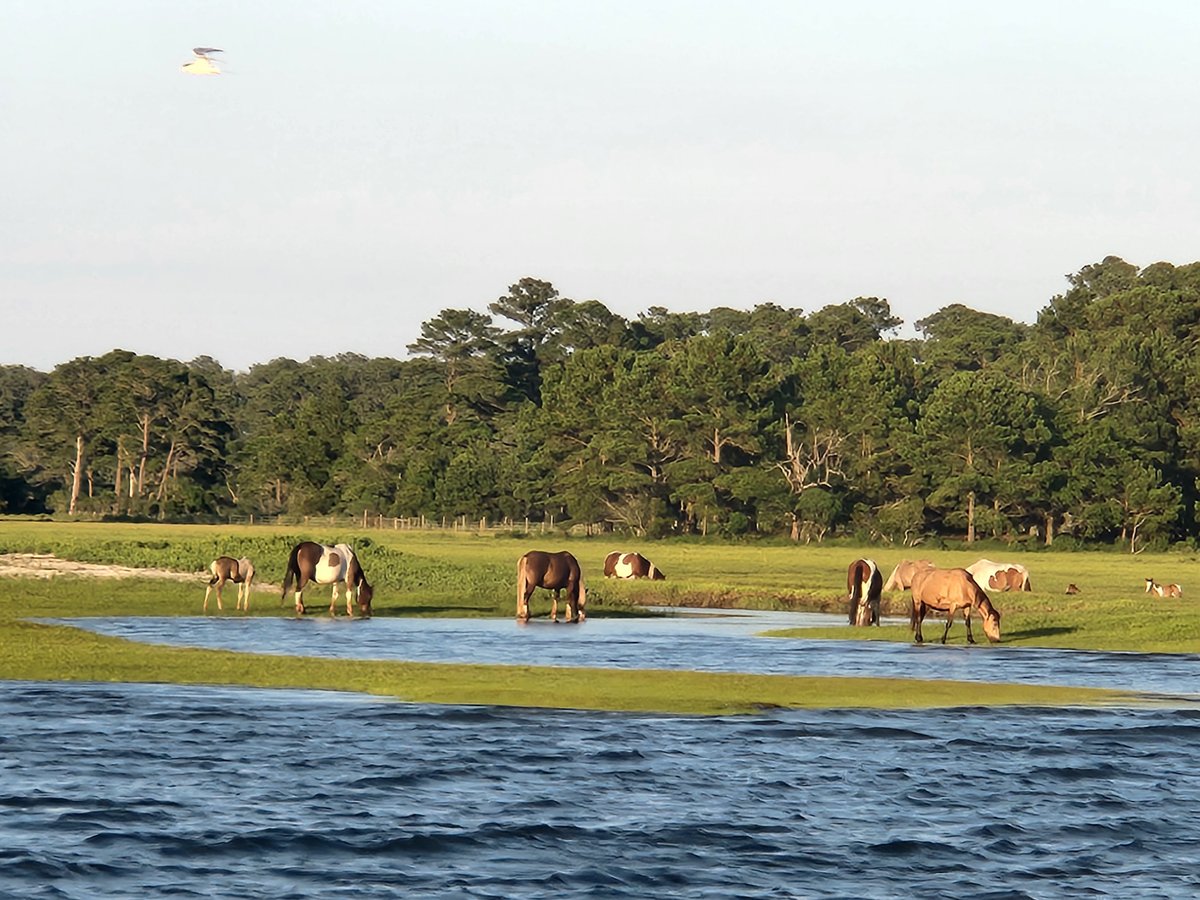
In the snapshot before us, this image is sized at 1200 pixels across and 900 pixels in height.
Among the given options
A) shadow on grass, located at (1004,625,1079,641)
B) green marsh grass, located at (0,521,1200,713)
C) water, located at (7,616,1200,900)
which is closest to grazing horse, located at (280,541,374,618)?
green marsh grass, located at (0,521,1200,713)

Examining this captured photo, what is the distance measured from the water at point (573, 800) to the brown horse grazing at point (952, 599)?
11.3m

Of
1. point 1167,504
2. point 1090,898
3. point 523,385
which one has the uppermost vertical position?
point 523,385

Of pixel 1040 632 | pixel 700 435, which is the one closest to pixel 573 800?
pixel 1040 632

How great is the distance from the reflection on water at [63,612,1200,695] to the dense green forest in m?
64.2

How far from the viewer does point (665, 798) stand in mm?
20094

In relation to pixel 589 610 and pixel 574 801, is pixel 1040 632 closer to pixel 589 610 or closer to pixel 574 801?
pixel 589 610

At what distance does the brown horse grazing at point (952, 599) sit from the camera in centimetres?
3912

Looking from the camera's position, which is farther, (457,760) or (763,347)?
(763,347)

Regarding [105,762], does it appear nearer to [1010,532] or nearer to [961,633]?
[961,633]

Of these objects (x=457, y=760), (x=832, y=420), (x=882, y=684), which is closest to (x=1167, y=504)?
(x=832, y=420)

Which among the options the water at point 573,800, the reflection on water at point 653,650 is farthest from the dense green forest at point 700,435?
the water at point 573,800

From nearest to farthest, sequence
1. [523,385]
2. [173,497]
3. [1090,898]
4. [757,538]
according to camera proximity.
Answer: [1090,898]
[757,538]
[173,497]
[523,385]

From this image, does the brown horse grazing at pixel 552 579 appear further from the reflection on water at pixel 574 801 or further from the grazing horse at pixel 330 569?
the reflection on water at pixel 574 801

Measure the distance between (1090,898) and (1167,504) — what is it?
89266mm
